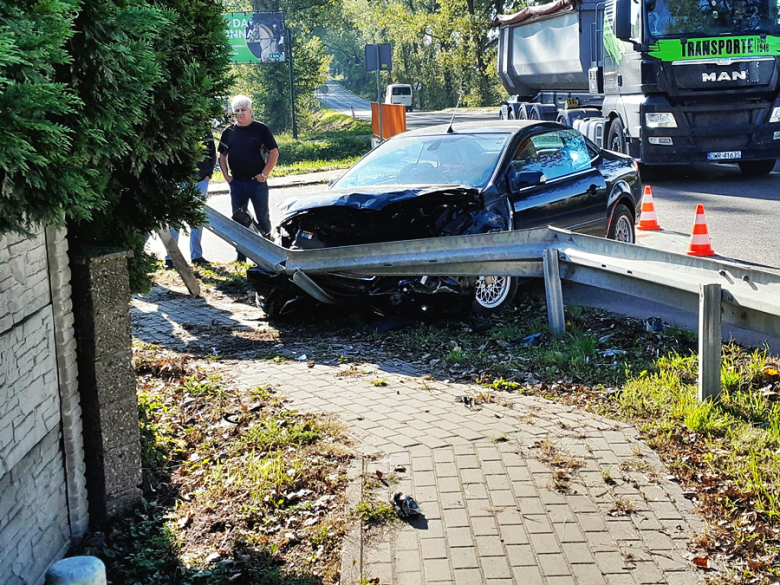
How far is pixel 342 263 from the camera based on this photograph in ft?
24.6

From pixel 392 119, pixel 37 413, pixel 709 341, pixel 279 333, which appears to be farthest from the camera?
pixel 392 119

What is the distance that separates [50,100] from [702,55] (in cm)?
1424

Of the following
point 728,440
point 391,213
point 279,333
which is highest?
point 391,213

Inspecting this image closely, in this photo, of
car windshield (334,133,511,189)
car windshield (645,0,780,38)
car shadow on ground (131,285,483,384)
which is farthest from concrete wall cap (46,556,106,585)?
car windshield (645,0,780,38)

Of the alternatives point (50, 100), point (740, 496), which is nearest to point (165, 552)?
point (50, 100)

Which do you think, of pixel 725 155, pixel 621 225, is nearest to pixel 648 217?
pixel 621 225

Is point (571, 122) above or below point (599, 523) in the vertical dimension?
above

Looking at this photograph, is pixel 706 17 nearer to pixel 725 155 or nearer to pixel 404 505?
pixel 725 155

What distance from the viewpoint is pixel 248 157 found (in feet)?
35.5

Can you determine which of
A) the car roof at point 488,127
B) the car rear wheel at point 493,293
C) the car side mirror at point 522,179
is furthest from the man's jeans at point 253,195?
the car rear wheel at point 493,293

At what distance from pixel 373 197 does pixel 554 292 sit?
1.75m

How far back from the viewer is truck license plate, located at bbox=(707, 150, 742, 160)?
15.5 metres

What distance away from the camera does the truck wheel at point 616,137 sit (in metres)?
16.6

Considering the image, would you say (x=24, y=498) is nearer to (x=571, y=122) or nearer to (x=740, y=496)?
(x=740, y=496)
